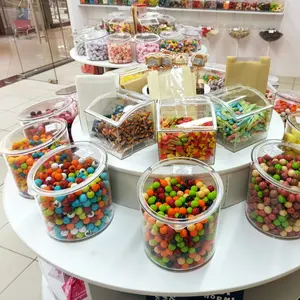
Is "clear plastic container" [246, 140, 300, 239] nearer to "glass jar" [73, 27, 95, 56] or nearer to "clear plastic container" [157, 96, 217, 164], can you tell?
"clear plastic container" [157, 96, 217, 164]

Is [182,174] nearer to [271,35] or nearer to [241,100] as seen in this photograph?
[241,100]

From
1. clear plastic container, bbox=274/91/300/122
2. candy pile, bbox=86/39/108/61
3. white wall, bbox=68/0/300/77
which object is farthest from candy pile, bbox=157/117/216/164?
white wall, bbox=68/0/300/77

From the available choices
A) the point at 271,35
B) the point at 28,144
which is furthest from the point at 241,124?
the point at 271,35

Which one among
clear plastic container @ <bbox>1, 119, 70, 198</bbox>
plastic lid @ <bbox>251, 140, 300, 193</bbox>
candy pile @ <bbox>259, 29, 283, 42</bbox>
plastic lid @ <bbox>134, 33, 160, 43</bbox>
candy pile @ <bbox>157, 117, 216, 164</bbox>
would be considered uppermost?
plastic lid @ <bbox>134, 33, 160, 43</bbox>

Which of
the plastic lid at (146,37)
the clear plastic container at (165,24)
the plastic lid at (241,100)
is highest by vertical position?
the clear plastic container at (165,24)

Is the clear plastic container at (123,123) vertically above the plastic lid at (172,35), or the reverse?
the plastic lid at (172,35)

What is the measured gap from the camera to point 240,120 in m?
1.29

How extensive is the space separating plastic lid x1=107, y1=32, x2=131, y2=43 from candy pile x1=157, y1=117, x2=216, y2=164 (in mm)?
2047

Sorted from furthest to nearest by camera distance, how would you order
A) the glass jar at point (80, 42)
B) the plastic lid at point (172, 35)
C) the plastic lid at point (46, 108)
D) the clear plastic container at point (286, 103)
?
the glass jar at point (80, 42), the plastic lid at point (172, 35), the clear plastic container at point (286, 103), the plastic lid at point (46, 108)

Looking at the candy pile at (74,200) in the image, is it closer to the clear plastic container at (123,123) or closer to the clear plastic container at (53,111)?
the clear plastic container at (123,123)

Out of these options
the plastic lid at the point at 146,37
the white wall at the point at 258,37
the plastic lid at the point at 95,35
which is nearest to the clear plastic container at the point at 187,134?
the plastic lid at the point at 146,37

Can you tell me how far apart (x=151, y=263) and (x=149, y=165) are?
40 centimetres

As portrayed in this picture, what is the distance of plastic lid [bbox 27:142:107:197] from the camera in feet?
3.68

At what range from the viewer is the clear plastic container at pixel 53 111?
174 cm
